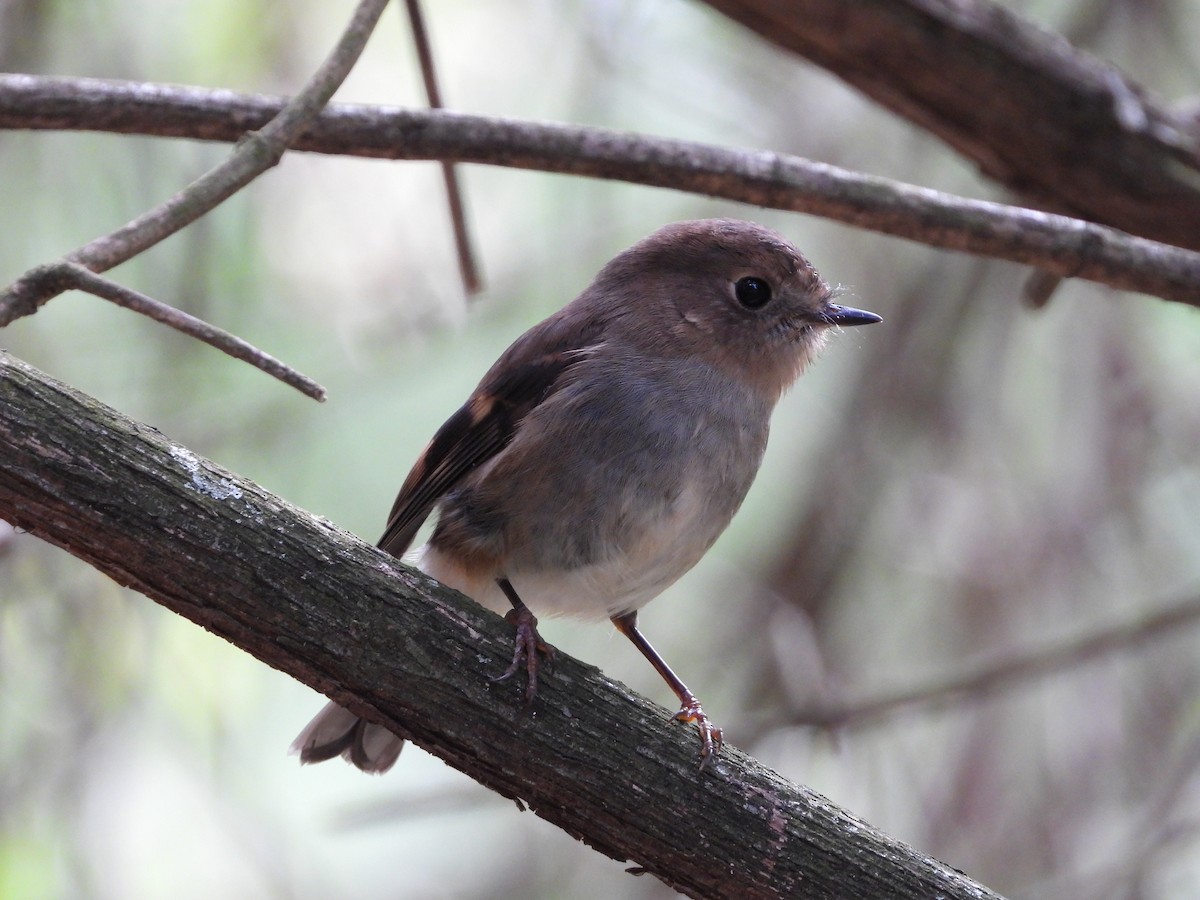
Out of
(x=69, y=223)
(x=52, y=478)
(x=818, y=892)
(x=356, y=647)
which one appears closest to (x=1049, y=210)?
(x=818, y=892)

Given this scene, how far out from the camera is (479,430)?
10.6 feet

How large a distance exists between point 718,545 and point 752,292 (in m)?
2.28

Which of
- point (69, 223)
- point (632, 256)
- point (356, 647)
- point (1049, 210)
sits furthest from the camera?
point (69, 223)

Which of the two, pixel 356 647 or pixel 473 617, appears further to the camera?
pixel 473 617

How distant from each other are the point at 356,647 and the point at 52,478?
1.91 feet

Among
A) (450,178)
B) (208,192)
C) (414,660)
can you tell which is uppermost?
(450,178)

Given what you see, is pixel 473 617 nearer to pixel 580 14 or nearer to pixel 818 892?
pixel 818 892

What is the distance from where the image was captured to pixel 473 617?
96.8 inches

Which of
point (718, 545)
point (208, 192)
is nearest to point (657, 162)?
point (208, 192)

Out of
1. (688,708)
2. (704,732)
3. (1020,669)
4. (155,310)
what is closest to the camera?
(155,310)

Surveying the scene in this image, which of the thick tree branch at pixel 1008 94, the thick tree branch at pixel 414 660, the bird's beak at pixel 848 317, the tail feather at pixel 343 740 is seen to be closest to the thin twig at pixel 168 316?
the thick tree branch at pixel 414 660

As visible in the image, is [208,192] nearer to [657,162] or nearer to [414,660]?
[414,660]

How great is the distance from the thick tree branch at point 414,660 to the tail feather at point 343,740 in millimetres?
933

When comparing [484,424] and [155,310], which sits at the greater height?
[484,424]
